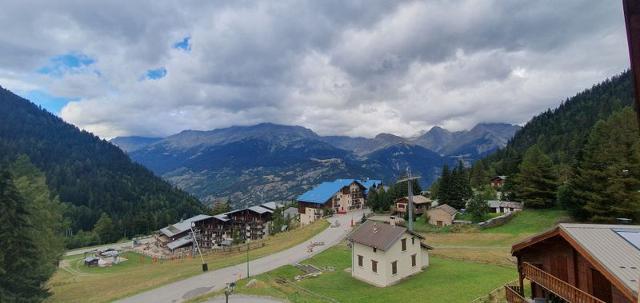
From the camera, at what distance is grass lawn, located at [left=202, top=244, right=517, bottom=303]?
115 ft

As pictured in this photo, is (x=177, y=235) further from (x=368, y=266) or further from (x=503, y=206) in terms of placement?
(x=503, y=206)

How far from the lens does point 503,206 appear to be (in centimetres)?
7462

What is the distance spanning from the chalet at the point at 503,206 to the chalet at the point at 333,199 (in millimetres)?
42667

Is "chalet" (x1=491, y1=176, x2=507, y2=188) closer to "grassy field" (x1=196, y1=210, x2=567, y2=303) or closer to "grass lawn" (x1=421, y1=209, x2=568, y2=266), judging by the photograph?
"grass lawn" (x1=421, y1=209, x2=568, y2=266)

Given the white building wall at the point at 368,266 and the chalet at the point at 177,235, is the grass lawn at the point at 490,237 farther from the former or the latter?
the chalet at the point at 177,235

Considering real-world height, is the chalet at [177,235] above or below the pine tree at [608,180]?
below

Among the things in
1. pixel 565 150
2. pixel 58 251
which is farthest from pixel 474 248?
pixel 565 150

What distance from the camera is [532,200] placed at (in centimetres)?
6744

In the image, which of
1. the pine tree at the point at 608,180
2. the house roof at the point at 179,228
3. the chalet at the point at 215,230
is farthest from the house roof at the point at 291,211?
the pine tree at the point at 608,180

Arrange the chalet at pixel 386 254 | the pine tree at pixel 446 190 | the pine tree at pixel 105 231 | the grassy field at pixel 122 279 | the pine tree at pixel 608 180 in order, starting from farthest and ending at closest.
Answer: the pine tree at pixel 105 231 < the pine tree at pixel 446 190 < the pine tree at pixel 608 180 < the grassy field at pixel 122 279 < the chalet at pixel 386 254

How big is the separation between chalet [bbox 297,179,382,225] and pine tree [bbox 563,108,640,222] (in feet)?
197

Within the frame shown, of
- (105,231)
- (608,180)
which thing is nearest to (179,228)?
(105,231)

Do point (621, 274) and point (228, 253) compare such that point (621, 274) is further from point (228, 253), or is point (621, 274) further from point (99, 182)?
point (99, 182)

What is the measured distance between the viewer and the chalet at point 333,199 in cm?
10599
